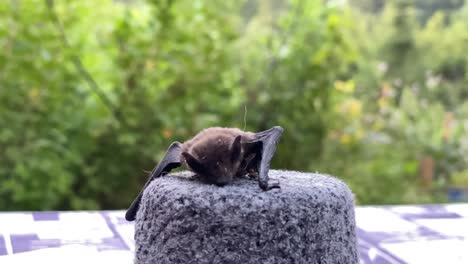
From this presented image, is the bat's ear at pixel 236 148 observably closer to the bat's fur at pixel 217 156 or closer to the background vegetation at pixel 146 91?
the bat's fur at pixel 217 156

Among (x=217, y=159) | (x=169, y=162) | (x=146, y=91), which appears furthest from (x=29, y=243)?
(x=146, y=91)

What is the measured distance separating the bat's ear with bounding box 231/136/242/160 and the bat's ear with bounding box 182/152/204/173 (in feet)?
0.14

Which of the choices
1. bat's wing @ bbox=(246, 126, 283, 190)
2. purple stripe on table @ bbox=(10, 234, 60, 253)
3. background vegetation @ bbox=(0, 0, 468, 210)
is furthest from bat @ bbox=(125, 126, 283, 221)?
background vegetation @ bbox=(0, 0, 468, 210)

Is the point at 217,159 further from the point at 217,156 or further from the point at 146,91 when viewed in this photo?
the point at 146,91

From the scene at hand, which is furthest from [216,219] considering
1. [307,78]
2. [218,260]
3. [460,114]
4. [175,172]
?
[460,114]

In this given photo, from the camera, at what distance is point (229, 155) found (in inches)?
31.9

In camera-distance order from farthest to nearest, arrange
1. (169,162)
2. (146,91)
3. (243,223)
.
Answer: (146,91) → (169,162) → (243,223)

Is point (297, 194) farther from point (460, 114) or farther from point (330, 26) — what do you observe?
point (460, 114)

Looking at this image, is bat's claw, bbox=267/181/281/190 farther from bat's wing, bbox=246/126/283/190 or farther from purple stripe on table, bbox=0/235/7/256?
purple stripe on table, bbox=0/235/7/256

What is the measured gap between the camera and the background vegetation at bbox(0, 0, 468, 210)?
2.16m

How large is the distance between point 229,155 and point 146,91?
4.99 feet

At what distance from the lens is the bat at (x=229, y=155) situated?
809 mm

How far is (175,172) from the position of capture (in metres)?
0.94

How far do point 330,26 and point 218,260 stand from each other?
189 cm
